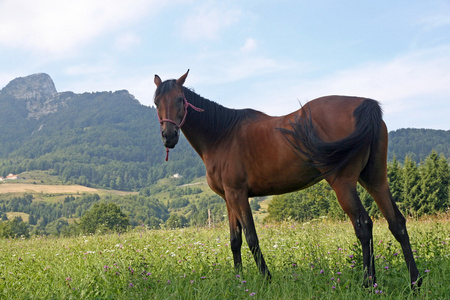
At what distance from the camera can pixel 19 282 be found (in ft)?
18.3

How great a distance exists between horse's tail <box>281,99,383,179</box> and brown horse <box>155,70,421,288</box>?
0.01 metres

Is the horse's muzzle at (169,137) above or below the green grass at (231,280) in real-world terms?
above

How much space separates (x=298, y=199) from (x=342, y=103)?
86.0 metres

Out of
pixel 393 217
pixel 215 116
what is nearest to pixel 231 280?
pixel 393 217

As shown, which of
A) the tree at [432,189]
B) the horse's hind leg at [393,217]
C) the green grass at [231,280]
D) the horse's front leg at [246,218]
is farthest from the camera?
the tree at [432,189]

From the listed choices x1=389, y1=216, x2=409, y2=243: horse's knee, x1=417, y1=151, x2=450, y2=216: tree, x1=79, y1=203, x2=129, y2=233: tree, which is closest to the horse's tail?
x1=389, y1=216, x2=409, y2=243: horse's knee

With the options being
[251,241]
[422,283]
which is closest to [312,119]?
[251,241]

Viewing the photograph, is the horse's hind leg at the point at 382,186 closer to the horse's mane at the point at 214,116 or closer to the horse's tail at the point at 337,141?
the horse's tail at the point at 337,141

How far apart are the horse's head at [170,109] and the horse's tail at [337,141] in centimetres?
167

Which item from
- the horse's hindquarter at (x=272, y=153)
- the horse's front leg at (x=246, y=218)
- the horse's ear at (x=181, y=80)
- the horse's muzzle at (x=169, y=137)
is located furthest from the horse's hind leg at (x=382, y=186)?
the horse's ear at (x=181, y=80)

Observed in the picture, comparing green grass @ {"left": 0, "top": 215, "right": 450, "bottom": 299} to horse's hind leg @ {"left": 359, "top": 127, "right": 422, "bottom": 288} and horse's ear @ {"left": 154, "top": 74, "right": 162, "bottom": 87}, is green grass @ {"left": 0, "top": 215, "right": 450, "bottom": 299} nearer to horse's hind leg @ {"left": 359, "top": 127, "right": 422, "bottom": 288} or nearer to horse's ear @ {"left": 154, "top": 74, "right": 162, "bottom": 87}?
horse's hind leg @ {"left": 359, "top": 127, "right": 422, "bottom": 288}

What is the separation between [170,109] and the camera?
5449 millimetres

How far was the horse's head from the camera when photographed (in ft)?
17.6

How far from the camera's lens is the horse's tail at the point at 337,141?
468 centimetres
